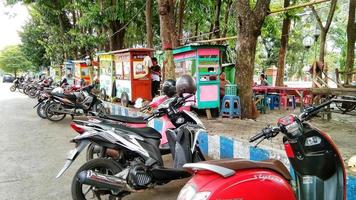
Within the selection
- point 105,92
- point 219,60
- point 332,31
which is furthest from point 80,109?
point 332,31

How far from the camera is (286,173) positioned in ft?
7.49

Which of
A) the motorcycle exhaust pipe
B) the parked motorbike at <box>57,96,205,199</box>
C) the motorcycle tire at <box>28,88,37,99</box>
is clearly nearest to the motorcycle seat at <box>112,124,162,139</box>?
the parked motorbike at <box>57,96,205,199</box>

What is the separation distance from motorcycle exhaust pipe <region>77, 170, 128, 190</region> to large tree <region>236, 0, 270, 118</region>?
5366mm

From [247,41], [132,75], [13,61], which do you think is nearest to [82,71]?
[132,75]

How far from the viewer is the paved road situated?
419cm

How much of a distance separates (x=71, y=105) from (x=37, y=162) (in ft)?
13.5

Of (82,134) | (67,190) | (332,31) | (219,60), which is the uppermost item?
(332,31)

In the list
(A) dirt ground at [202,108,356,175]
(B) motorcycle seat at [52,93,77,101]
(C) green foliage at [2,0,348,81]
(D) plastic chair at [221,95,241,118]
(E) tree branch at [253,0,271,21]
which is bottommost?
(A) dirt ground at [202,108,356,175]

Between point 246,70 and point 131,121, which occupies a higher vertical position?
point 246,70

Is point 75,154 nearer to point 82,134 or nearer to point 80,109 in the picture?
point 82,134

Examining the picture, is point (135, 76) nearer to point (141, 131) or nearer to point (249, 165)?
point (141, 131)

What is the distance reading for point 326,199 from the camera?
2.38 metres

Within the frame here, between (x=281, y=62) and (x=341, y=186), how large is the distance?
1239 centimetres

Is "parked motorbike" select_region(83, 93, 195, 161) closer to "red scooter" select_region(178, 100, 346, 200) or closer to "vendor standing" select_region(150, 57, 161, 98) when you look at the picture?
"red scooter" select_region(178, 100, 346, 200)
